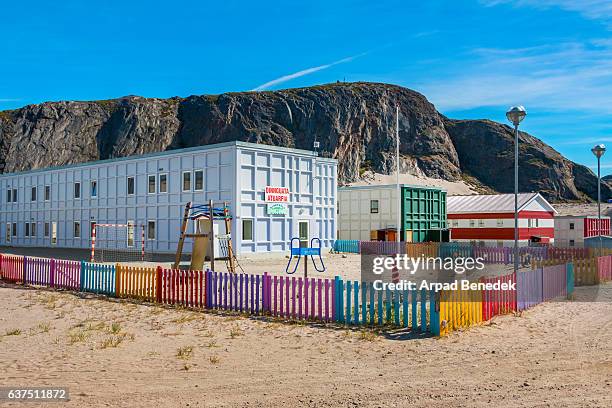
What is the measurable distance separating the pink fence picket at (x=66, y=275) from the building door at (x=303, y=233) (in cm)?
1797

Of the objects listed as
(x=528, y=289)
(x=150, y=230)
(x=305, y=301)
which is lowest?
(x=305, y=301)

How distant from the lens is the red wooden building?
47.4 m

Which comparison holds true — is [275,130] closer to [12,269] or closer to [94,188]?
[94,188]

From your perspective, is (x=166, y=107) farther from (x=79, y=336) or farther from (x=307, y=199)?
(x=79, y=336)

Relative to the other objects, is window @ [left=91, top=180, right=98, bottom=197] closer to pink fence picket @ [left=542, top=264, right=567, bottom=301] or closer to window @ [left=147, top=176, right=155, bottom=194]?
window @ [left=147, top=176, right=155, bottom=194]

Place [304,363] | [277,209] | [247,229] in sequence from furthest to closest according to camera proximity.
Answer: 1. [277,209]
2. [247,229]
3. [304,363]

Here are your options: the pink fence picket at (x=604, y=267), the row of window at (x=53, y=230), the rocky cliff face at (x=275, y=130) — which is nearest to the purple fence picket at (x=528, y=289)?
the pink fence picket at (x=604, y=267)

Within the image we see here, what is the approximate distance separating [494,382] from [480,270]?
20.3 metres

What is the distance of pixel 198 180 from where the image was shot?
110 feet

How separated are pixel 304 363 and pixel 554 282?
402 inches

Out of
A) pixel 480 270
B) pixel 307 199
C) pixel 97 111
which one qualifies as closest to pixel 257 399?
pixel 480 270

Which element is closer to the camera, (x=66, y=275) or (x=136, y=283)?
(x=136, y=283)

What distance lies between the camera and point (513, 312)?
13.6 m

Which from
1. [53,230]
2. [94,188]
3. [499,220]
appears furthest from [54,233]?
[499,220]
